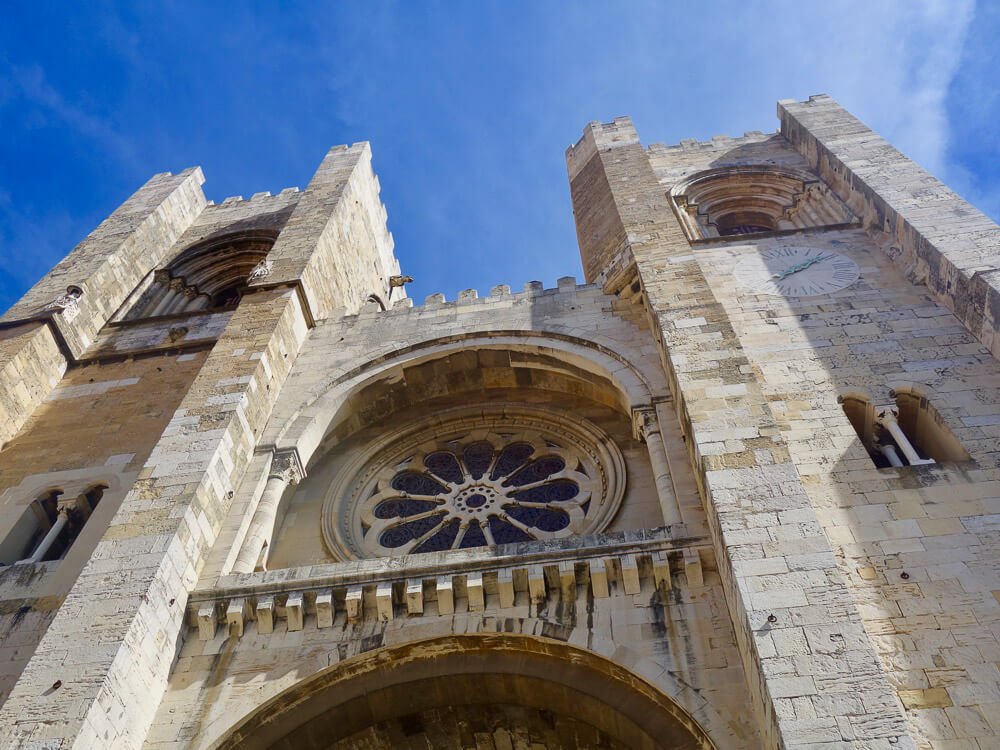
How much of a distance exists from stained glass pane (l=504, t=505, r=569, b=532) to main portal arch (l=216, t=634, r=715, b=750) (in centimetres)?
211

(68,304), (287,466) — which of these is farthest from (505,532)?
(68,304)

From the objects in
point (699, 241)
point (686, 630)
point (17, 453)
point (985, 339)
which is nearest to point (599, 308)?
point (699, 241)

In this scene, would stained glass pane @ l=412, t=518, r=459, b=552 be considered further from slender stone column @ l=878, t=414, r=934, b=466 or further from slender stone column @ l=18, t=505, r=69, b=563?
slender stone column @ l=878, t=414, r=934, b=466

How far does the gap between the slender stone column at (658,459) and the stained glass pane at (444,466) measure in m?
2.18

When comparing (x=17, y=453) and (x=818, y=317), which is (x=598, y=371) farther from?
(x=17, y=453)

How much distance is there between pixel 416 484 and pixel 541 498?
1.44 m

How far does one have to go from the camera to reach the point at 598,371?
8484 millimetres

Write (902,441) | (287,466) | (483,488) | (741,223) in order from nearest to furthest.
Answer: (902,441) < (287,466) < (483,488) < (741,223)

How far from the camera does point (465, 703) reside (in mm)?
5816

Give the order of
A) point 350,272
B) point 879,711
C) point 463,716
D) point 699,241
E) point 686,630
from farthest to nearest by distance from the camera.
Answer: point 350,272 < point 699,241 < point 463,716 < point 686,630 < point 879,711

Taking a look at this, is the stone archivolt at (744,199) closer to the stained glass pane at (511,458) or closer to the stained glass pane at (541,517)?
the stained glass pane at (511,458)

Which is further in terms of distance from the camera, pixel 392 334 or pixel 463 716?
pixel 392 334

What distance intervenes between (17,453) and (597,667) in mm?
6870

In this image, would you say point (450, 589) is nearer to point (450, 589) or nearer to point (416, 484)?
point (450, 589)
